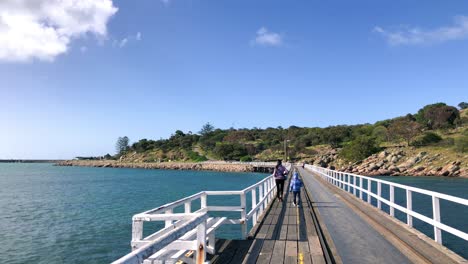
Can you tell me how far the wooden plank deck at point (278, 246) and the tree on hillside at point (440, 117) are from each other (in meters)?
120

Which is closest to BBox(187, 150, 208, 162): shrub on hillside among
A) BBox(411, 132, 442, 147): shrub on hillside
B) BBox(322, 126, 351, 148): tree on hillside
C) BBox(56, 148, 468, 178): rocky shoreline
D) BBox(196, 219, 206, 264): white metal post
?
BBox(322, 126, 351, 148): tree on hillside

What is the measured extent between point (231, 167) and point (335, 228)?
98.7 meters

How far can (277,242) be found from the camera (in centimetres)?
824

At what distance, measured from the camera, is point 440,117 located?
388 feet

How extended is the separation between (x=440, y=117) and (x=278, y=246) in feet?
424

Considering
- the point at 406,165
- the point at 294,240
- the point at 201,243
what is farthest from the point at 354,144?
the point at 201,243

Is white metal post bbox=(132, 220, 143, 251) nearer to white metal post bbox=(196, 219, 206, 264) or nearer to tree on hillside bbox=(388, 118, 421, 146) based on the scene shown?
white metal post bbox=(196, 219, 206, 264)

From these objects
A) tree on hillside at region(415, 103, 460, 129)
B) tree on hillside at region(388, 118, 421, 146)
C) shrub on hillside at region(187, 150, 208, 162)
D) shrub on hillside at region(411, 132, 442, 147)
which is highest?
tree on hillside at region(415, 103, 460, 129)

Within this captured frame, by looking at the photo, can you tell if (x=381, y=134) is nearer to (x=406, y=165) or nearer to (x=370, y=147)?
(x=370, y=147)

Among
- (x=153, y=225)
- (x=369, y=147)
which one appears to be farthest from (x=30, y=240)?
(x=369, y=147)

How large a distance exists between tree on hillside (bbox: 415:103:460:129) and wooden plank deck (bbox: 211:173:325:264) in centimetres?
12019

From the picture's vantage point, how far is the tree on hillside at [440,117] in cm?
11589

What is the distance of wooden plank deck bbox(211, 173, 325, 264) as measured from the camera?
6.85m

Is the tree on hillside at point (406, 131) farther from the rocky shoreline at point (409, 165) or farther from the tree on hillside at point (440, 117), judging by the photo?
the tree on hillside at point (440, 117)
